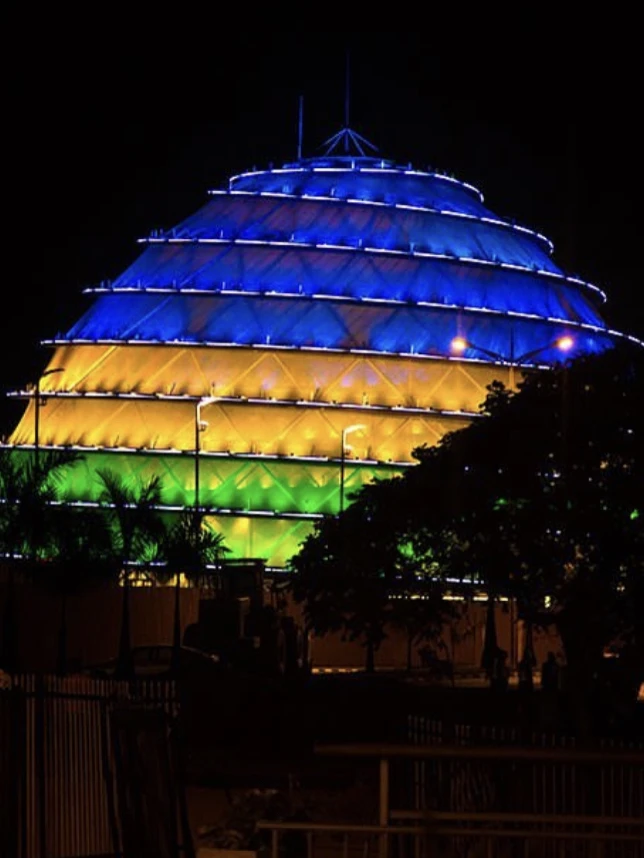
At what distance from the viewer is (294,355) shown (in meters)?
95.5

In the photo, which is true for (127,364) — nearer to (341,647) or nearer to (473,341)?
(473,341)

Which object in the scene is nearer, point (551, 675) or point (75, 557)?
point (551, 675)

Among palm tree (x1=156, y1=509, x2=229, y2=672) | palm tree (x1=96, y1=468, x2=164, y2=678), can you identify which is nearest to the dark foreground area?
palm tree (x1=96, y1=468, x2=164, y2=678)

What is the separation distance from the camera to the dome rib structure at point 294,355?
94812 millimetres

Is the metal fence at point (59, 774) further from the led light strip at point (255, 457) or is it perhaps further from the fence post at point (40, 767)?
the led light strip at point (255, 457)

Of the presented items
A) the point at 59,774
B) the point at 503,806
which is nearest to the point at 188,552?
the point at 59,774

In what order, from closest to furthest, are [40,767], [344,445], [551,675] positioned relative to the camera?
[40,767] → [551,675] → [344,445]

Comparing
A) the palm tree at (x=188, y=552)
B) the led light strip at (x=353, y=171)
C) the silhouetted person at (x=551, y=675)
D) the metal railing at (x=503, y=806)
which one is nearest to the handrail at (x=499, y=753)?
the metal railing at (x=503, y=806)

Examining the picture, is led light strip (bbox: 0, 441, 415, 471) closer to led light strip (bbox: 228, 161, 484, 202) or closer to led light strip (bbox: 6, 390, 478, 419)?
led light strip (bbox: 6, 390, 478, 419)

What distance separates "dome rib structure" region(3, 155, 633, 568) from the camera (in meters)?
94.8

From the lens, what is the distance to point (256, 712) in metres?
43.3

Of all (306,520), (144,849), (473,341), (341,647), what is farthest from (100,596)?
(144,849)

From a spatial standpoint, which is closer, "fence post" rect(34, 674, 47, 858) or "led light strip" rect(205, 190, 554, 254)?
"fence post" rect(34, 674, 47, 858)

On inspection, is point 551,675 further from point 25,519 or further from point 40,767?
point 40,767
